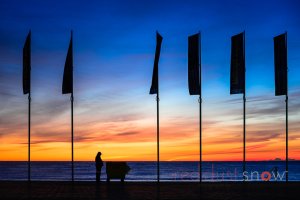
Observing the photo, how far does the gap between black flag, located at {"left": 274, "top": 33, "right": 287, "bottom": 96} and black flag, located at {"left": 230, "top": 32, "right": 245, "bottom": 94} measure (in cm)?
246

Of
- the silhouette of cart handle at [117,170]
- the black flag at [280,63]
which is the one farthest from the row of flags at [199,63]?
the silhouette of cart handle at [117,170]

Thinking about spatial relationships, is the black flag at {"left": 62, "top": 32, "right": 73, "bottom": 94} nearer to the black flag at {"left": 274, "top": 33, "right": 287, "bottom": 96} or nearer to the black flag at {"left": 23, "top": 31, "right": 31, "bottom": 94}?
the black flag at {"left": 23, "top": 31, "right": 31, "bottom": 94}

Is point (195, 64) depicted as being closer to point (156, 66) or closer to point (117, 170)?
point (156, 66)

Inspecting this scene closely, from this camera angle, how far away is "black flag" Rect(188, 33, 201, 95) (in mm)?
31969

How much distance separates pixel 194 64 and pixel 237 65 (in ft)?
9.26

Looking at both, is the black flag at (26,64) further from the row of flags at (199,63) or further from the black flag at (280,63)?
the black flag at (280,63)

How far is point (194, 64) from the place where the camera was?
32094 mm

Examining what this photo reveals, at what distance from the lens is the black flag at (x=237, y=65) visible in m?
32.0

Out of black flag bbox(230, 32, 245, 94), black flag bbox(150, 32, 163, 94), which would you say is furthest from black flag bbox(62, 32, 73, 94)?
black flag bbox(230, 32, 245, 94)

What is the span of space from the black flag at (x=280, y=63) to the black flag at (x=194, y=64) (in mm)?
5362

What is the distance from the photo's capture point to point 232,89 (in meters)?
32.2
